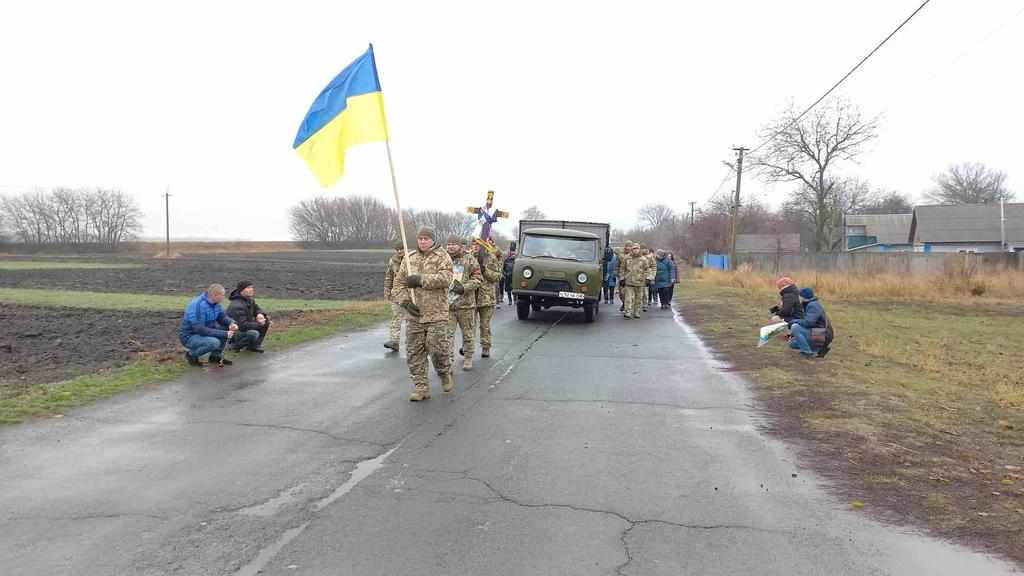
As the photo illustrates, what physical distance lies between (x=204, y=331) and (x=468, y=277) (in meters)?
3.57

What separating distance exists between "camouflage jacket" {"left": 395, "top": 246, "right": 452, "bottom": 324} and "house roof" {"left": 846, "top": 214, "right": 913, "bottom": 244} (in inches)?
2770

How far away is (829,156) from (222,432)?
5408 centimetres

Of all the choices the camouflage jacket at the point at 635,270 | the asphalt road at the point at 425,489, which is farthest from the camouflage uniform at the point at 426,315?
the camouflage jacket at the point at 635,270

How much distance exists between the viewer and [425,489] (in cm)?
479

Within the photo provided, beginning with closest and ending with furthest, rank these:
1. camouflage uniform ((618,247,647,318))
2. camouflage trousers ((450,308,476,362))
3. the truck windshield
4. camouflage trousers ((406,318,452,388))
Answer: camouflage trousers ((406,318,452,388)), camouflage trousers ((450,308,476,362)), the truck windshield, camouflage uniform ((618,247,647,318))

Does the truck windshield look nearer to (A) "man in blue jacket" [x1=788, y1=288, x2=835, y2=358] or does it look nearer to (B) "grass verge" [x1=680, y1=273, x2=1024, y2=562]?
(B) "grass verge" [x1=680, y1=273, x2=1024, y2=562]

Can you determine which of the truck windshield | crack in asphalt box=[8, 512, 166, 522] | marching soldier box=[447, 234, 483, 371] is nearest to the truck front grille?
the truck windshield

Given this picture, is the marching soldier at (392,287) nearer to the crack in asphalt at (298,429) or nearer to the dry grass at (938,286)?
the crack in asphalt at (298,429)

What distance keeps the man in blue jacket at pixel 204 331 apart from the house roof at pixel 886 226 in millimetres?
70440

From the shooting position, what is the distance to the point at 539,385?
8609mm

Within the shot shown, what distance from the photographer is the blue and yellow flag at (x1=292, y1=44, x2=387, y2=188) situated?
8.08 m

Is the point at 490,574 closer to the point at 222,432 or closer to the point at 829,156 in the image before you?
the point at 222,432

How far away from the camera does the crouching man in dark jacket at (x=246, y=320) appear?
34.5 ft

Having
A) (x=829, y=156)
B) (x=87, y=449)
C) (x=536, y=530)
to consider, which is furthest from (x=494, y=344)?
(x=829, y=156)
